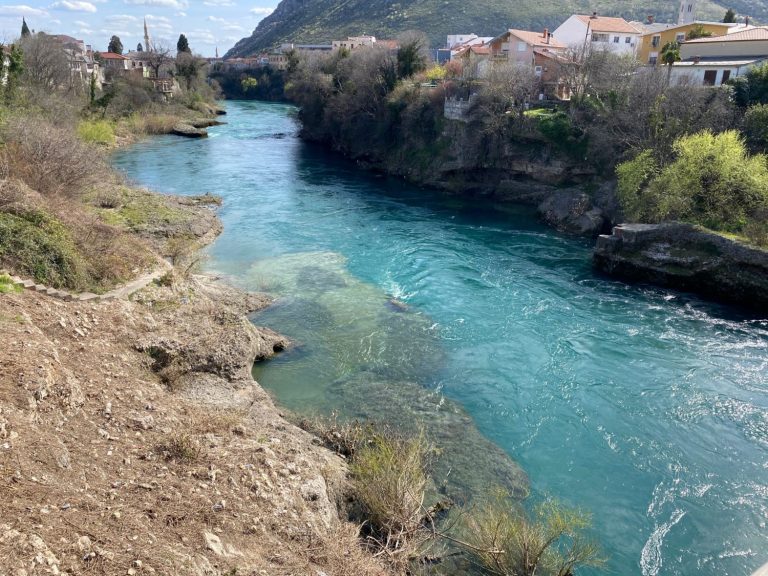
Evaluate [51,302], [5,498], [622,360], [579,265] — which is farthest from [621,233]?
[5,498]

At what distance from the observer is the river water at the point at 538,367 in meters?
13.7

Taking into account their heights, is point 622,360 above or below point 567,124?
below

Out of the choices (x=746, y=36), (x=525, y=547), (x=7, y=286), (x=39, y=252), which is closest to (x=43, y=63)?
(x=39, y=252)

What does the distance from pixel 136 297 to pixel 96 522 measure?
10.4 m

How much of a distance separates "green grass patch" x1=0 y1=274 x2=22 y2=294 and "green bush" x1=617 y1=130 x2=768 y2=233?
95.2ft

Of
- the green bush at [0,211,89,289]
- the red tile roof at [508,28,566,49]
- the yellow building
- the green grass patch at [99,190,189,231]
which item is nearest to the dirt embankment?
the green bush at [0,211,89,289]

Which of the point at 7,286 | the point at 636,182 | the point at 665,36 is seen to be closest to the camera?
the point at 7,286

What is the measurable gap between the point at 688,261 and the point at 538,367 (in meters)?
12.5

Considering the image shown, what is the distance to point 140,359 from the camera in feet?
50.2

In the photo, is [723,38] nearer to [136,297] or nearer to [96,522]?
[136,297]

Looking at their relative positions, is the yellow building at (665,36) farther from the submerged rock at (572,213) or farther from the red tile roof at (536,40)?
the submerged rock at (572,213)

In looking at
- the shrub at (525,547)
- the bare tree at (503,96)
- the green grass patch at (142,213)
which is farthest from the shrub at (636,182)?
the green grass patch at (142,213)

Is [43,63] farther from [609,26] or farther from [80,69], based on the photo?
[609,26]

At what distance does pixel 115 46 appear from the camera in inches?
4584
